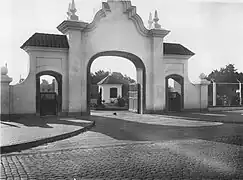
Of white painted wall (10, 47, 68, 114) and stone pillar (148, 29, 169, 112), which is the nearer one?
white painted wall (10, 47, 68, 114)

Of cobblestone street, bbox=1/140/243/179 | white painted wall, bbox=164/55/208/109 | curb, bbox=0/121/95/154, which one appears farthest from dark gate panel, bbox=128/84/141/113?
cobblestone street, bbox=1/140/243/179

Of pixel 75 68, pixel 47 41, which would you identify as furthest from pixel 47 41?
pixel 75 68

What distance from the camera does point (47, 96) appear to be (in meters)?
16.7

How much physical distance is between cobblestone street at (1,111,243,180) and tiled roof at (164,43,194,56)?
427 inches

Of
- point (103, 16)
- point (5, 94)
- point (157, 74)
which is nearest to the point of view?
point (5, 94)

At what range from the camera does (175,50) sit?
19797 millimetres

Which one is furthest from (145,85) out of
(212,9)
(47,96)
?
(212,9)

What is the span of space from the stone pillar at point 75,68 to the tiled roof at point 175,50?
19.7ft

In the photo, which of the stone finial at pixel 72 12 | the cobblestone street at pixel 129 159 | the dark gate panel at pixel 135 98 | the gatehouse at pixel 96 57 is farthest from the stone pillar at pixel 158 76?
the cobblestone street at pixel 129 159

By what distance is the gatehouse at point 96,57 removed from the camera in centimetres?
1587

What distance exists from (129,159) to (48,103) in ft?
37.1

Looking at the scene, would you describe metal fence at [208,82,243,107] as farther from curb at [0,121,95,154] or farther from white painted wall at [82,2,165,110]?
curb at [0,121,95,154]

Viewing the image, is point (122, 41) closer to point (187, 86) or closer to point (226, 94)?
point (187, 86)

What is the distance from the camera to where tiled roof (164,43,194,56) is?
766 inches
